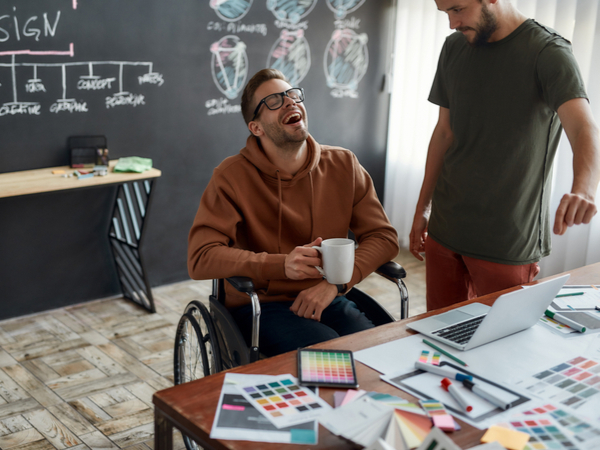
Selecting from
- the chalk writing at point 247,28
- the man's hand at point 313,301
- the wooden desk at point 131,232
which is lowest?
the wooden desk at point 131,232

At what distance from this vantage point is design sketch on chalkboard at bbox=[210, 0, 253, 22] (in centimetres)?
344

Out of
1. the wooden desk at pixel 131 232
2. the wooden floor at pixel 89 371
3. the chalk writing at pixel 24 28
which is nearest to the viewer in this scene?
the wooden floor at pixel 89 371

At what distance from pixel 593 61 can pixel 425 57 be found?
1.22 meters

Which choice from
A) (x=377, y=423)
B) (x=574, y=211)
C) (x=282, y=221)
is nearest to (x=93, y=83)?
(x=282, y=221)

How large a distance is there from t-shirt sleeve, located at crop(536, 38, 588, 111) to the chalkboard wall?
7.32 ft

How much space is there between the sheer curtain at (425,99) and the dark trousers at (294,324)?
1.98 metres

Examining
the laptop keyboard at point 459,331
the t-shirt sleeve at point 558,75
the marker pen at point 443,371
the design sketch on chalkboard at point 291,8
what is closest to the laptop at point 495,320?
the laptop keyboard at point 459,331

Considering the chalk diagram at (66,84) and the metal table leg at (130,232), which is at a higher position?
the chalk diagram at (66,84)

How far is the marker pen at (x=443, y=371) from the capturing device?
1128 mm

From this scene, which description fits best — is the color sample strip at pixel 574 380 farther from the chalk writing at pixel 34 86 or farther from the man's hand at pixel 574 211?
the chalk writing at pixel 34 86

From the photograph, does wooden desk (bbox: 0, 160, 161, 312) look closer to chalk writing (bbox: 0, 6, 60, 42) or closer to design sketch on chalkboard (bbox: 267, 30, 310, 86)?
chalk writing (bbox: 0, 6, 60, 42)

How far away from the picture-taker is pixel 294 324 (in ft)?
5.69

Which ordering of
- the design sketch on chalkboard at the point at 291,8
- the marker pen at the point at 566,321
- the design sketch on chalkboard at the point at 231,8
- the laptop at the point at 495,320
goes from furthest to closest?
the design sketch on chalkboard at the point at 291,8 → the design sketch on chalkboard at the point at 231,8 → the marker pen at the point at 566,321 → the laptop at the point at 495,320

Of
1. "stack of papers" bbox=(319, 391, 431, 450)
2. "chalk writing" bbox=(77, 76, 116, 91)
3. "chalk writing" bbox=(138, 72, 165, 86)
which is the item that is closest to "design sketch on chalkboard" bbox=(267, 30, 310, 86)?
"chalk writing" bbox=(138, 72, 165, 86)
